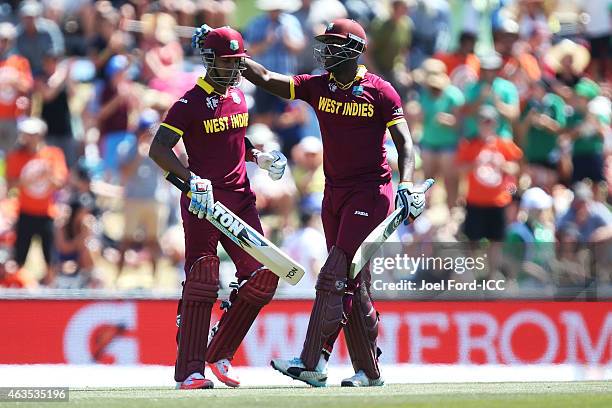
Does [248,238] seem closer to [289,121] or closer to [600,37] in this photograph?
[289,121]

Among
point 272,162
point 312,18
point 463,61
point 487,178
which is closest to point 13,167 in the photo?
point 312,18

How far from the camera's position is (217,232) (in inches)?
365

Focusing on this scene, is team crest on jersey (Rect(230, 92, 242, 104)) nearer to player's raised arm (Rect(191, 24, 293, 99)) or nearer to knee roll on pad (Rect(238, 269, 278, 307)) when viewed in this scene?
player's raised arm (Rect(191, 24, 293, 99))

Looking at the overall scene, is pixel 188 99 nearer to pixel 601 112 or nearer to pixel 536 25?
pixel 601 112

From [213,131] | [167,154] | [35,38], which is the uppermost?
[35,38]

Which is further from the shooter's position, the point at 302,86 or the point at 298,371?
the point at 302,86

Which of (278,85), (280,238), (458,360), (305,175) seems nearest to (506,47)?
(305,175)

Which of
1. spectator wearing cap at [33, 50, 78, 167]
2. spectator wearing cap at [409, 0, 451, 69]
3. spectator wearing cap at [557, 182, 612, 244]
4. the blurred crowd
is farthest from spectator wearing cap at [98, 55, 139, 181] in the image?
spectator wearing cap at [557, 182, 612, 244]

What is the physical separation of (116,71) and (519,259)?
6099mm

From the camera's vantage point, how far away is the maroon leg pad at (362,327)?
30.8 feet

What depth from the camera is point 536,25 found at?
53.8ft

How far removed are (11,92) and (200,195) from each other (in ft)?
23.7

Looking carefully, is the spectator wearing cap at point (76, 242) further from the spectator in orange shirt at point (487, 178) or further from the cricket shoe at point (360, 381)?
the cricket shoe at point (360, 381)

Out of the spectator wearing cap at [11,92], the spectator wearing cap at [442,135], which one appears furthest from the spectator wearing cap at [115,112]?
the spectator wearing cap at [442,135]
